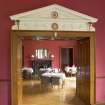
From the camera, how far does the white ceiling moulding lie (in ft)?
22.4

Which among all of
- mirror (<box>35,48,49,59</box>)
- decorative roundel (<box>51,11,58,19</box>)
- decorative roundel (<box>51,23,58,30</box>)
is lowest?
mirror (<box>35,48,49,59</box>)

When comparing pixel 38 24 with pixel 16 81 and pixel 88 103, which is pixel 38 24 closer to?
pixel 16 81

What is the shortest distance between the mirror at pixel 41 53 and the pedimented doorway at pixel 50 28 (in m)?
10.2

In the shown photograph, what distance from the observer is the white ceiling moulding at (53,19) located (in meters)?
6.81

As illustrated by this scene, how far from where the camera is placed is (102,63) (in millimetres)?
7336

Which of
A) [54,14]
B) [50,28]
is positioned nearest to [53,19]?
[54,14]

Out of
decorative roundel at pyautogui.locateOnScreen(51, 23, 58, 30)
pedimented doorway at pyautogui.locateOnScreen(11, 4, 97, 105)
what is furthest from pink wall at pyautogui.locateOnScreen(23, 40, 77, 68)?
decorative roundel at pyautogui.locateOnScreen(51, 23, 58, 30)

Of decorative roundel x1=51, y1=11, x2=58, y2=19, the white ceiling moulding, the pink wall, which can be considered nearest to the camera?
the white ceiling moulding

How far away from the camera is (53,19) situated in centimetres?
696


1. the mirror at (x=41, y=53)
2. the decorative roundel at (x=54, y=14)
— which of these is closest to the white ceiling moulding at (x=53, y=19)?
the decorative roundel at (x=54, y=14)

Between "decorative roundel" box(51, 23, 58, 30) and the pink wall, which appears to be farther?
the pink wall

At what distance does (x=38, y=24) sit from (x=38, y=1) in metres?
0.67

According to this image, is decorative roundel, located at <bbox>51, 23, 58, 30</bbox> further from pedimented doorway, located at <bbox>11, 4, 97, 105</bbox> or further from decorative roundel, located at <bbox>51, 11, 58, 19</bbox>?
decorative roundel, located at <bbox>51, 11, 58, 19</bbox>

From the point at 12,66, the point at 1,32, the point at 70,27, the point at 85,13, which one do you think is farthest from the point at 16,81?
the point at 85,13
